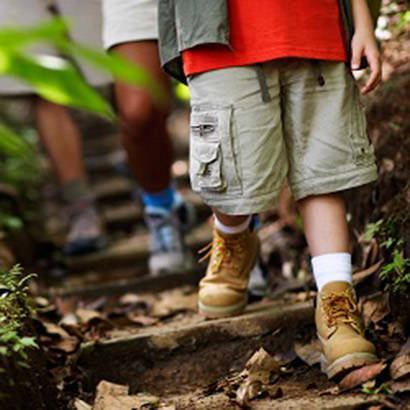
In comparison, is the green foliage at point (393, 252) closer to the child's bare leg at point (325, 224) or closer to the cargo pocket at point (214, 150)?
the child's bare leg at point (325, 224)

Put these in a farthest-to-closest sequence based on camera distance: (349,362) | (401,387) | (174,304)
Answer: (174,304) → (349,362) → (401,387)

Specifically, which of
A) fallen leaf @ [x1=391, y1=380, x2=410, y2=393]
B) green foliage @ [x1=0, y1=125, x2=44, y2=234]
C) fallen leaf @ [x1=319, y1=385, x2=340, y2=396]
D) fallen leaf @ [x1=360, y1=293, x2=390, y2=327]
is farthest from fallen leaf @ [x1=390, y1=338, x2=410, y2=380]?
green foliage @ [x1=0, y1=125, x2=44, y2=234]

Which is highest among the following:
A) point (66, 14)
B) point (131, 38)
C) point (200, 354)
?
point (66, 14)

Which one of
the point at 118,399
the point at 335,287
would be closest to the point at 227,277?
the point at 335,287

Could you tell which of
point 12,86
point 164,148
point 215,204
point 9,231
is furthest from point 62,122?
point 215,204

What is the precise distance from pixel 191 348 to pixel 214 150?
654mm

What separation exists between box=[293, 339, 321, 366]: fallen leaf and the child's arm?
31.0 inches

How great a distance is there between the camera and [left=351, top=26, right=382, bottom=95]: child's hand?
1765mm

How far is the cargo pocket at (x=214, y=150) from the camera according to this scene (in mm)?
1814

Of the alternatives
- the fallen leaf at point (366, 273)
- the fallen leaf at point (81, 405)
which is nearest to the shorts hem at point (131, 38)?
the fallen leaf at point (366, 273)

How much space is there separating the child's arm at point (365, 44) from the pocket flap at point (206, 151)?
1.52 ft

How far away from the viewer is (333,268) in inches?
69.3

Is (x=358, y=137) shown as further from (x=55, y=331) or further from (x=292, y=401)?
(x=55, y=331)

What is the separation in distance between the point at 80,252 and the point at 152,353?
73.3 inches
